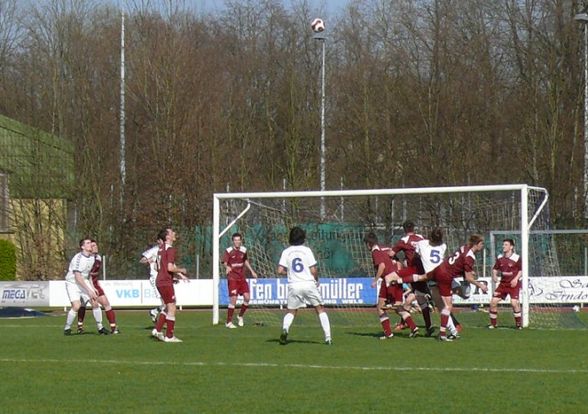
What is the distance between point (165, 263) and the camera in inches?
822

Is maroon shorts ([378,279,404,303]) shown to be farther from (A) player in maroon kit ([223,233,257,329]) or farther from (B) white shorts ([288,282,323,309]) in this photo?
(A) player in maroon kit ([223,233,257,329])

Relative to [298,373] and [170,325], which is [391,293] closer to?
[170,325]

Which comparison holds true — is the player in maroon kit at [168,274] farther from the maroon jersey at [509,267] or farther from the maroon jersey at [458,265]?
the maroon jersey at [509,267]

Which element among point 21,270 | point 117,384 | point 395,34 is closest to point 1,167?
point 21,270

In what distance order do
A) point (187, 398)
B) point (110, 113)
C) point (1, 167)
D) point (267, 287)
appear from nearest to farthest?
point (187, 398)
point (267, 287)
point (1, 167)
point (110, 113)

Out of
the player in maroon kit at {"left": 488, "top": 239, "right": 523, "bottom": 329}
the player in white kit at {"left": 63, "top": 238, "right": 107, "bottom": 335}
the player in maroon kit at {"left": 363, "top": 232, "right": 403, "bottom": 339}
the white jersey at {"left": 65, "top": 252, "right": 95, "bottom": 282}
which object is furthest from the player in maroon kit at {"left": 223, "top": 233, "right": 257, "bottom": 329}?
the player in maroon kit at {"left": 488, "top": 239, "right": 523, "bottom": 329}

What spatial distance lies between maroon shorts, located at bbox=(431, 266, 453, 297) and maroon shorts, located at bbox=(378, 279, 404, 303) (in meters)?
1.31

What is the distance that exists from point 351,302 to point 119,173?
1964cm

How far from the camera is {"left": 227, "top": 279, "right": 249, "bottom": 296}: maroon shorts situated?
86.1 ft

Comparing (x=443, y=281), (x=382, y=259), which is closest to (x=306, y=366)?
(x=443, y=281)

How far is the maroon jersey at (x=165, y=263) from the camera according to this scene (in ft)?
68.4

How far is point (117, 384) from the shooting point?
14242mm

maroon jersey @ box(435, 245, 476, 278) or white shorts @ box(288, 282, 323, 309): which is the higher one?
maroon jersey @ box(435, 245, 476, 278)

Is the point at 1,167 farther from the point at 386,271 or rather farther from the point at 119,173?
the point at 386,271
